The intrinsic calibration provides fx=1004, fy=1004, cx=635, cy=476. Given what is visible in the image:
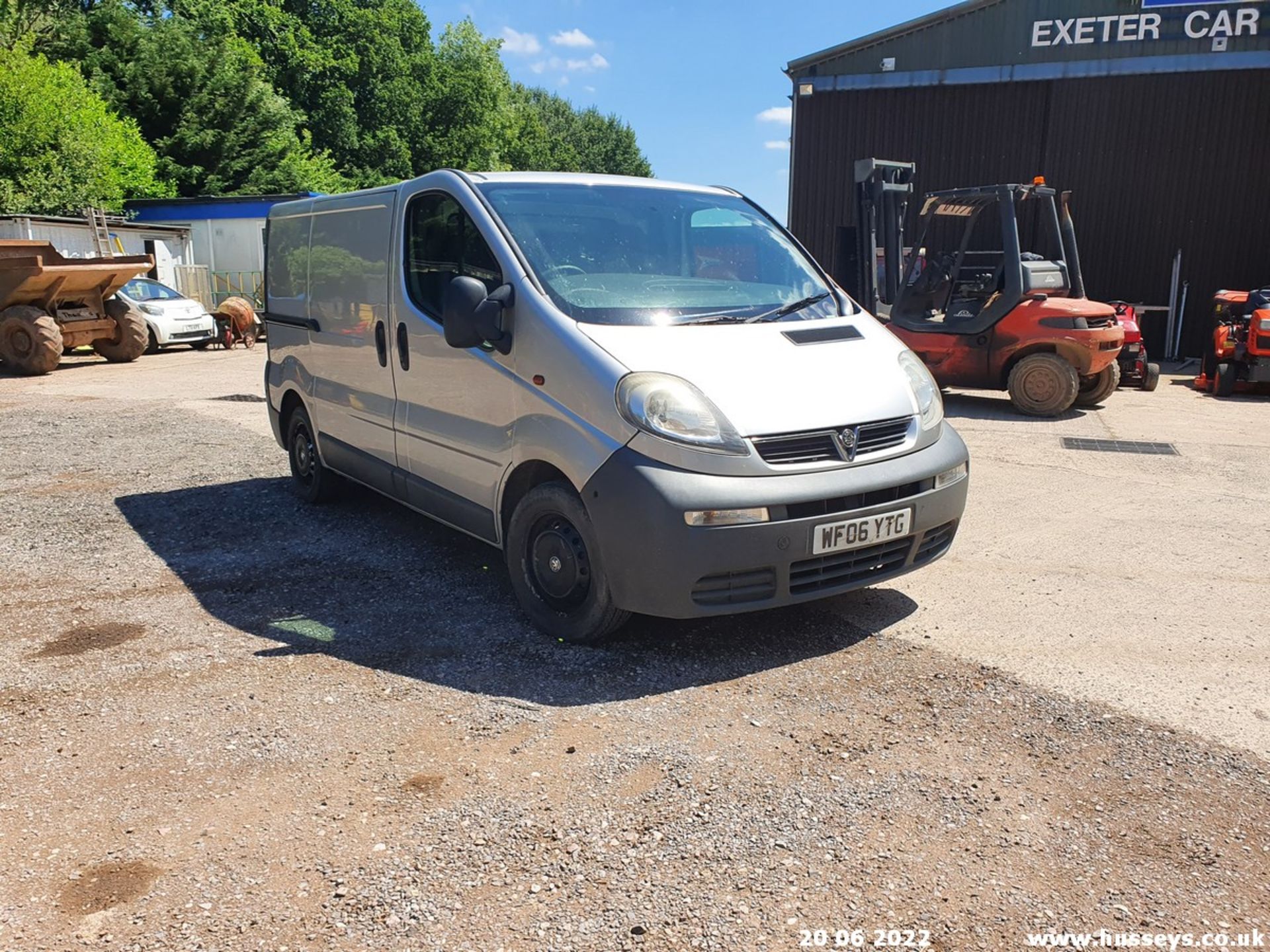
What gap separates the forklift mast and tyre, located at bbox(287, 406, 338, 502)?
8032 millimetres

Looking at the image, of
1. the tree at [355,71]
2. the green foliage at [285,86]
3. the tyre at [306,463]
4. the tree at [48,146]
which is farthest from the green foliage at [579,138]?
the tyre at [306,463]

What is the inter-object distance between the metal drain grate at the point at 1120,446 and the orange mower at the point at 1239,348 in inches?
Result: 146

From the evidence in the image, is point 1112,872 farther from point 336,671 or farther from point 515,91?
point 515,91

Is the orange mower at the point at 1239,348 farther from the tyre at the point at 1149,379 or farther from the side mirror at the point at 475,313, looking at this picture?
the side mirror at the point at 475,313

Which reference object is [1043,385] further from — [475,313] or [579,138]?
[579,138]

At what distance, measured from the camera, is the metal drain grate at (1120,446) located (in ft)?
28.9

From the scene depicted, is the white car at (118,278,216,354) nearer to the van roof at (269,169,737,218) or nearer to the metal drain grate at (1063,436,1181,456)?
the van roof at (269,169,737,218)

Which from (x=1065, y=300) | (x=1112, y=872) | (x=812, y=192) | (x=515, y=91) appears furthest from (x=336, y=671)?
(x=515, y=91)

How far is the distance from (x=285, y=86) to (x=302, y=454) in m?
44.9

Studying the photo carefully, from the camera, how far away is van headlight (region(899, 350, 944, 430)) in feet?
14.4

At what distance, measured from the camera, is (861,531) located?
13.0ft

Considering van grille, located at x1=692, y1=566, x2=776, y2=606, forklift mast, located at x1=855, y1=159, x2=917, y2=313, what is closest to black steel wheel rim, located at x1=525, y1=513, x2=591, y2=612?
van grille, located at x1=692, y1=566, x2=776, y2=606

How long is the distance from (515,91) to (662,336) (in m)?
80.7

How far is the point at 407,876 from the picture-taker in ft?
8.81
